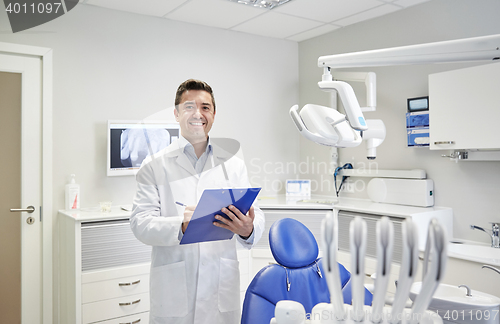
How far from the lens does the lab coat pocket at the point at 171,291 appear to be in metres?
1.70

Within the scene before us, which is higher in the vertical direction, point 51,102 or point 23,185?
point 51,102

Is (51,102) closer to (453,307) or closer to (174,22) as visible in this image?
(174,22)

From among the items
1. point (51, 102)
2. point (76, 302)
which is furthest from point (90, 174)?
point (76, 302)

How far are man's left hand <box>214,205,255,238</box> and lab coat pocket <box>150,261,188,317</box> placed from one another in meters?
0.30

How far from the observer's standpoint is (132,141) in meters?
3.06

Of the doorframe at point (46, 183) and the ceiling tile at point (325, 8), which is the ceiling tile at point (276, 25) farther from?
the doorframe at point (46, 183)

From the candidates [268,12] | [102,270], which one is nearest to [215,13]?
[268,12]

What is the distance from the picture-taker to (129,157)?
3.07 m

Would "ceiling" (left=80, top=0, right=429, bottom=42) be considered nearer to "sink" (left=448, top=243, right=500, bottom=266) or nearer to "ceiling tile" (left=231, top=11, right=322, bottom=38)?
"ceiling tile" (left=231, top=11, right=322, bottom=38)

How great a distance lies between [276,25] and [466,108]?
181cm

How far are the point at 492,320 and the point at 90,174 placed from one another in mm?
2698

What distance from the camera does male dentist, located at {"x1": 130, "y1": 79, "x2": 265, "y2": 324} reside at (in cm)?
169

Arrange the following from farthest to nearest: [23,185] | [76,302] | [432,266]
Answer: [23,185], [76,302], [432,266]

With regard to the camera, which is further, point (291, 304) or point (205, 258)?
point (205, 258)
